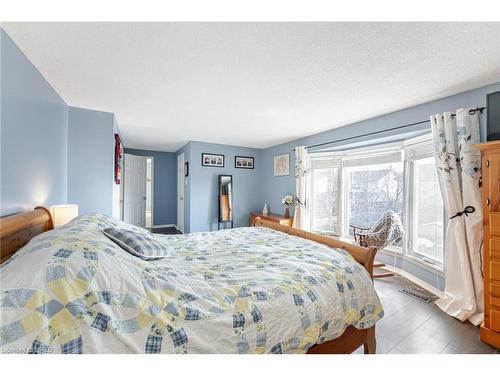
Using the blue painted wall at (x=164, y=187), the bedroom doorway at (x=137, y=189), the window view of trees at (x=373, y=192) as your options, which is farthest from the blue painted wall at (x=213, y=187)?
the window view of trees at (x=373, y=192)

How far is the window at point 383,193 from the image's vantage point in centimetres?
288

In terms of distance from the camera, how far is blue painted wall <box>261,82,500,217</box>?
2.21 meters

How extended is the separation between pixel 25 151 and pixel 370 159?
4.28m

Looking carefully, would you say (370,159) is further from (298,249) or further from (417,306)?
(298,249)

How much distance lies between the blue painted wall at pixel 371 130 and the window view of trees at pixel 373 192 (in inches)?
20.5

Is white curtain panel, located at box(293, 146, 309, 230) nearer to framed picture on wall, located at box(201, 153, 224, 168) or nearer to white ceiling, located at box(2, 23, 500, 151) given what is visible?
white ceiling, located at box(2, 23, 500, 151)

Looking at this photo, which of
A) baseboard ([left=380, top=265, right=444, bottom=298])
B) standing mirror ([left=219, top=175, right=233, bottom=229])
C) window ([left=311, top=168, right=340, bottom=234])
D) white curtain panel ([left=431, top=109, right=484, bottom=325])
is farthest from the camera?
standing mirror ([left=219, top=175, right=233, bottom=229])

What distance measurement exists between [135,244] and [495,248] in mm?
2702

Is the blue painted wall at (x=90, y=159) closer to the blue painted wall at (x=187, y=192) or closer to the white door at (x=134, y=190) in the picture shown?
the blue painted wall at (x=187, y=192)

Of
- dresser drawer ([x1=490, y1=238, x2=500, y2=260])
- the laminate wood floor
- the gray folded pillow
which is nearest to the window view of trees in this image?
the laminate wood floor

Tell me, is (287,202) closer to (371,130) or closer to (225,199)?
(225,199)

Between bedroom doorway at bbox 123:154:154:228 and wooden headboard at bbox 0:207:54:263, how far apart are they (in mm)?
4033

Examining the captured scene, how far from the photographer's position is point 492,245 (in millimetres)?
1718

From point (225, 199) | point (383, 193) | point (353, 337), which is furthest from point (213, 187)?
point (353, 337)
